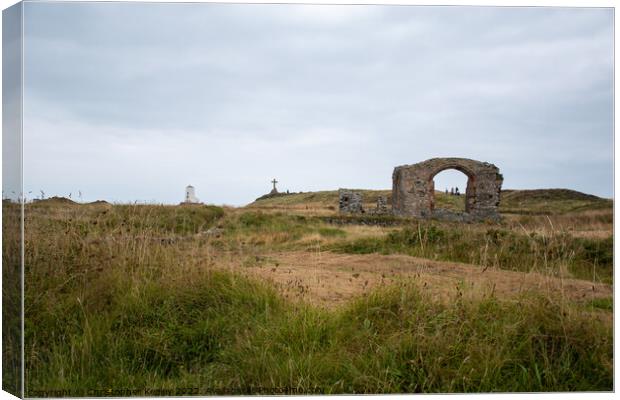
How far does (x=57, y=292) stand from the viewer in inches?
155

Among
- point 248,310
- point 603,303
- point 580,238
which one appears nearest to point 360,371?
point 248,310

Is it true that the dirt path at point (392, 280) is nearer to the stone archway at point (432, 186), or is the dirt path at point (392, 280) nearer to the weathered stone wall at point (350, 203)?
the weathered stone wall at point (350, 203)

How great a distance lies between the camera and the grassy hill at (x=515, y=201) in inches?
203

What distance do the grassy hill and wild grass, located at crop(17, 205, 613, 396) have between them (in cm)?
123

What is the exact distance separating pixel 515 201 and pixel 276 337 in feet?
78.2

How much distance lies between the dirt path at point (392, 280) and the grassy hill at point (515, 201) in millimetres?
738

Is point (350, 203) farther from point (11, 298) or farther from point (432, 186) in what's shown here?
point (11, 298)

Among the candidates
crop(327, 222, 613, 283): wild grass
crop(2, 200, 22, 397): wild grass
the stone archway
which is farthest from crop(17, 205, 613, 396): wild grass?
the stone archway

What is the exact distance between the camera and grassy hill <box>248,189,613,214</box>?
203 inches

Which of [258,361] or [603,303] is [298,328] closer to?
[258,361]

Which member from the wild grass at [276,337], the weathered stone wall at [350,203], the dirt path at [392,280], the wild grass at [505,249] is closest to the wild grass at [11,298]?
the wild grass at [276,337]

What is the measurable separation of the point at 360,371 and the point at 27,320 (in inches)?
96.7

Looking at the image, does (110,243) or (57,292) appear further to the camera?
(110,243)

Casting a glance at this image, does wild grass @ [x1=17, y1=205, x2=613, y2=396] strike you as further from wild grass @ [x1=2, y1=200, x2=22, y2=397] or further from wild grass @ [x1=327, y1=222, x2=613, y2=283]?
wild grass @ [x1=327, y1=222, x2=613, y2=283]
